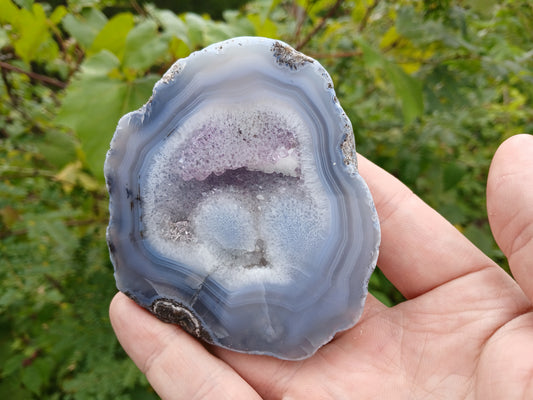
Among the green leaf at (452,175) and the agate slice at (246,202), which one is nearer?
the agate slice at (246,202)

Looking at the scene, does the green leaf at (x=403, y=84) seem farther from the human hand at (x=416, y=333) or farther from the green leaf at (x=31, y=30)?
the green leaf at (x=31, y=30)

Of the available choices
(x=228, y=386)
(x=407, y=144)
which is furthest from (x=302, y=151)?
(x=407, y=144)

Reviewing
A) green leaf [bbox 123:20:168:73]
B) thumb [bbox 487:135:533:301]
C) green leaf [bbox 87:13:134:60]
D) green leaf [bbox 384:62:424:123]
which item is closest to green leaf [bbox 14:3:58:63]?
green leaf [bbox 87:13:134:60]

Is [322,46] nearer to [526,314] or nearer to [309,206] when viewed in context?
[309,206]

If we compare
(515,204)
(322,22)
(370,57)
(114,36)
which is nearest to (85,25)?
(114,36)

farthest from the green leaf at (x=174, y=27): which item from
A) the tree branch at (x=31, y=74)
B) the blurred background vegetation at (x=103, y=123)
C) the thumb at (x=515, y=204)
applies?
the thumb at (x=515, y=204)

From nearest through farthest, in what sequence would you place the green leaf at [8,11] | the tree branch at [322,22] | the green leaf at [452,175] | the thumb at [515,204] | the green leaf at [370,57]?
1. the thumb at [515,204]
2. the green leaf at [8,11]
3. the green leaf at [370,57]
4. the tree branch at [322,22]
5. the green leaf at [452,175]
